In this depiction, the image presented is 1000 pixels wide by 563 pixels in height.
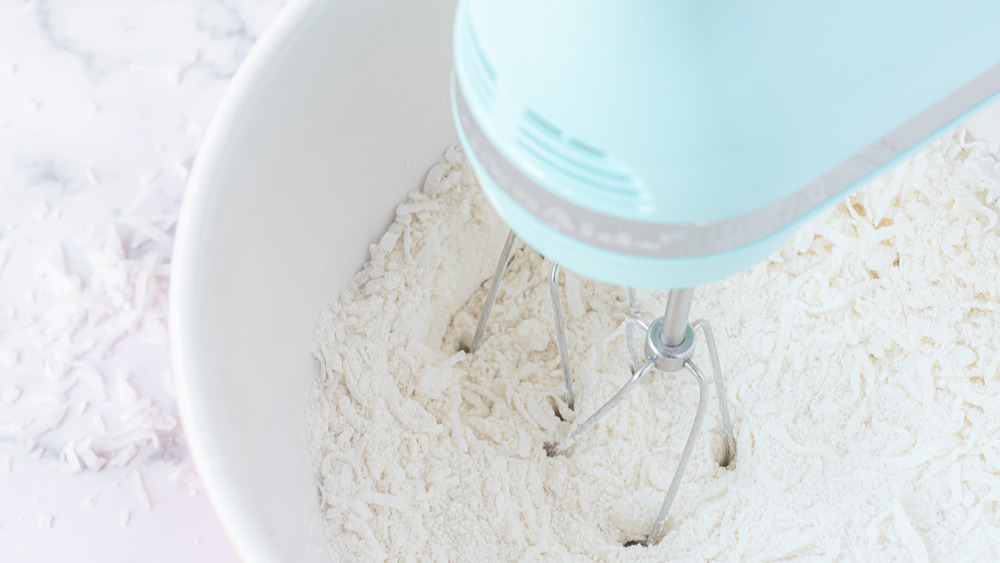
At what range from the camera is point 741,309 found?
0.88 meters

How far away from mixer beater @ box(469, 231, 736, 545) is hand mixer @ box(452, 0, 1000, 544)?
0.60 ft

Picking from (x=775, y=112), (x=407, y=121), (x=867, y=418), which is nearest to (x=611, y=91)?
(x=775, y=112)

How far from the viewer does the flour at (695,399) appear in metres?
0.75

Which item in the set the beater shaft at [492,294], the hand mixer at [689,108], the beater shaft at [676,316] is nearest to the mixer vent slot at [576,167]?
the hand mixer at [689,108]

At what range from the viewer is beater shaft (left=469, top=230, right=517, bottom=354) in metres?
0.78

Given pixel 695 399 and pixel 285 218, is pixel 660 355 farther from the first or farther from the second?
pixel 285 218

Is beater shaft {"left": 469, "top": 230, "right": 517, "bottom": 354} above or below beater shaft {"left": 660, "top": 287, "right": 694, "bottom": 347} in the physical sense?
below

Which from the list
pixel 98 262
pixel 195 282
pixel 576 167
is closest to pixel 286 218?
pixel 195 282

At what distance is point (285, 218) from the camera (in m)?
0.70

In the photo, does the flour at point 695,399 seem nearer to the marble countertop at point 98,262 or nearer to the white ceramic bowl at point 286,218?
the white ceramic bowl at point 286,218

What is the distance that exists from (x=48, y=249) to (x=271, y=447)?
38cm

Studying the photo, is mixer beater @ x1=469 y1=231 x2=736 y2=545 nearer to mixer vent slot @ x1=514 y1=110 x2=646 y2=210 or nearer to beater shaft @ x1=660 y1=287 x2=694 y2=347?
beater shaft @ x1=660 y1=287 x2=694 y2=347

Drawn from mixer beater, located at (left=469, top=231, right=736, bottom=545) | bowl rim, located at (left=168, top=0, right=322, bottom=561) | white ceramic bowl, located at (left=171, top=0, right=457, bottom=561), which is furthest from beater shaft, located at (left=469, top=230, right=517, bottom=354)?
bowl rim, located at (left=168, top=0, right=322, bottom=561)

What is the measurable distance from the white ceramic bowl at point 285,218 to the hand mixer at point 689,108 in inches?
10.2
